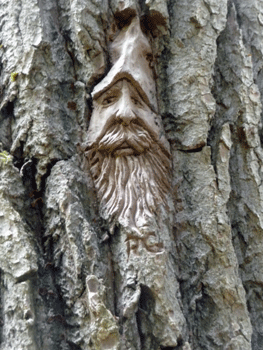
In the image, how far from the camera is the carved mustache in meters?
1.90

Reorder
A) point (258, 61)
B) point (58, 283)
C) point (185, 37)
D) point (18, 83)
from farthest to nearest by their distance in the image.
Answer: point (258, 61) → point (185, 37) → point (18, 83) → point (58, 283)

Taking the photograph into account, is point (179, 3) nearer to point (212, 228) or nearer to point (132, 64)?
point (132, 64)

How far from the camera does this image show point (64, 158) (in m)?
1.94

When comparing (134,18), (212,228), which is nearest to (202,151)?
(212,228)

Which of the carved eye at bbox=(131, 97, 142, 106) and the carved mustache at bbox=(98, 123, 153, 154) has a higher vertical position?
the carved eye at bbox=(131, 97, 142, 106)

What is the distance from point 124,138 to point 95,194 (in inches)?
9.3

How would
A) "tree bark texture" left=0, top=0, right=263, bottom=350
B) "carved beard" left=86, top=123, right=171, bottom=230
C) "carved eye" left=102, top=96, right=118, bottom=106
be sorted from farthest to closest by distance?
"carved eye" left=102, top=96, right=118, bottom=106, "carved beard" left=86, top=123, right=171, bottom=230, "tree bark texture" left=0, top=0, right=263, bottom=350

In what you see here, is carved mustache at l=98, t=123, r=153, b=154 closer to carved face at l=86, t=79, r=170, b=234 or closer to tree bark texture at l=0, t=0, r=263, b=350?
carved face at l=86, t=79, r=170, b=234

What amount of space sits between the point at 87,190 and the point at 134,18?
0.75m

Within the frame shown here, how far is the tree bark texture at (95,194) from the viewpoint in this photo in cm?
169

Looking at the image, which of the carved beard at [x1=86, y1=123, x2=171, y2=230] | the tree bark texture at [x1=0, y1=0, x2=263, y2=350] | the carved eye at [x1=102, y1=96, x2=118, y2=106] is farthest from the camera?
the carved eye at [x1=102, y1=96, x2=118, y2=106]

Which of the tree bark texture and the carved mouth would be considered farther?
the carved mouth

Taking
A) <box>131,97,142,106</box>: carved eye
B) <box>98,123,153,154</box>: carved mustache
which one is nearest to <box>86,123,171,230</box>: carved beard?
<box>98,123,153,154</box>: carved mustache

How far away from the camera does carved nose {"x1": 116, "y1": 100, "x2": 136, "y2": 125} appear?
1.90 metres
